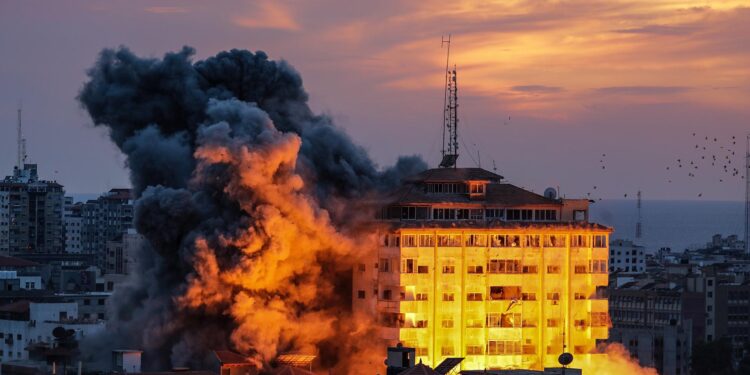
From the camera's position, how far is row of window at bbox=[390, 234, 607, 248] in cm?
10538

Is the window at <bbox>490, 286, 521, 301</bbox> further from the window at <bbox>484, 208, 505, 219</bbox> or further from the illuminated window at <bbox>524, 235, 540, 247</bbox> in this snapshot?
the window at <bbox>484, 208, 505, 219</bbox>

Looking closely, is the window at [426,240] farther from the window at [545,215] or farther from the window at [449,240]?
the window at [545,215]

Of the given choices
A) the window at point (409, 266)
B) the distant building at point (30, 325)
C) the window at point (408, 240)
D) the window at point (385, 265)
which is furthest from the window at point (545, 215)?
the distant building at point (30, 325)

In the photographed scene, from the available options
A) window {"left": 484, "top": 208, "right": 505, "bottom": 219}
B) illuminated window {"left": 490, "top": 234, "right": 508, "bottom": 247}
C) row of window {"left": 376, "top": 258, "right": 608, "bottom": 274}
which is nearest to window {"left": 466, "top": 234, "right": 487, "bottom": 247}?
illuminated window {"left": 490, "top": 234, "right": 508, "bottom": 247}

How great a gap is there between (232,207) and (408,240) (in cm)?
907

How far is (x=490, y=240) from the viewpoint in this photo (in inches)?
4213

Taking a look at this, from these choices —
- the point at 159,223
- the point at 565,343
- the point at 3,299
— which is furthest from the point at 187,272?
the point at 3,299

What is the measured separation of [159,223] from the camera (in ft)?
333

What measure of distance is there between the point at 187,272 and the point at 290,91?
1310 cm

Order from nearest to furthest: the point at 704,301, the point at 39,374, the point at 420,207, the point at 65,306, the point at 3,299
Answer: the point at 39,374 < the point at 420,207 < the point at 65,306 < the point at 3,299 < the point at 704,301

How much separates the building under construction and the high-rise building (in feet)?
0.15

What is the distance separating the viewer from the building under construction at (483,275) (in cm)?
10556

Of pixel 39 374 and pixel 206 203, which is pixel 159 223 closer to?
pixel 206 203

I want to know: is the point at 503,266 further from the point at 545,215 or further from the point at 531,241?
the point at 545,215
